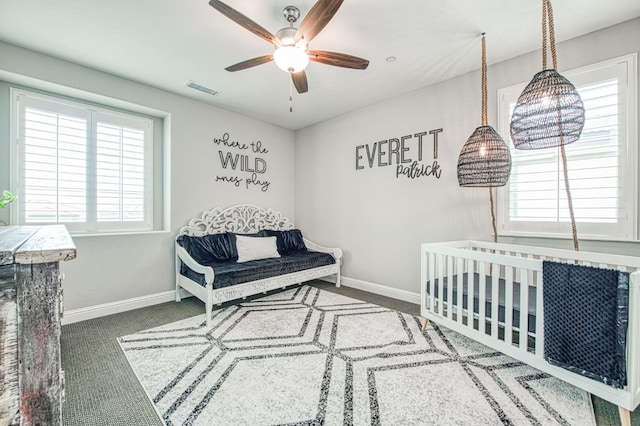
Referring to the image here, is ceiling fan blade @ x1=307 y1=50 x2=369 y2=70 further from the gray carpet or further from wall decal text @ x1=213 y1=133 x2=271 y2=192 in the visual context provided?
the gray carpet

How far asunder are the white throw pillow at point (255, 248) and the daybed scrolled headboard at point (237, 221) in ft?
1.17

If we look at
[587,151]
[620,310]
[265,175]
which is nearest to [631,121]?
[587,151]

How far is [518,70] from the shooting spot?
2.68 meters

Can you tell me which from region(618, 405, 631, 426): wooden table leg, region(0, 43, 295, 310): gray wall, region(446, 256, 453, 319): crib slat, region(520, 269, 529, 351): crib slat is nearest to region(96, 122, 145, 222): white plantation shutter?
region(0, 43, 295, 310): gray wall

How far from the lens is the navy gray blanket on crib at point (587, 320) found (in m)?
1.40

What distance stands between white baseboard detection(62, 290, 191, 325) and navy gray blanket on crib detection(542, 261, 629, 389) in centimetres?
362

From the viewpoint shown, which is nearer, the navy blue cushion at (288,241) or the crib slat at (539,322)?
the crib slat at (539,322)

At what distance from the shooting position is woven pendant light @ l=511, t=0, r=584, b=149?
1.65m

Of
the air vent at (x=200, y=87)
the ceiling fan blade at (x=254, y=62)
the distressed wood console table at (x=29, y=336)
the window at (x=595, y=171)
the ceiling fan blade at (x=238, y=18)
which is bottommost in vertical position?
the distressed wood console table at (x=29, y=336)

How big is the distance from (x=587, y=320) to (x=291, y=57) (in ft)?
7.73

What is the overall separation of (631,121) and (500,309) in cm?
176

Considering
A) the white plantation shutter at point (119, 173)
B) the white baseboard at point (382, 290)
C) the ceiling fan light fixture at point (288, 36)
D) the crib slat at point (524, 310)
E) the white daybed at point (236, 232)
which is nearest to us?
the crib slat at point (524, 310)

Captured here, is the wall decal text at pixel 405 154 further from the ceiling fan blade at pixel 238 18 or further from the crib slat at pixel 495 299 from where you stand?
the ceiling fan blade at pixel 238 18

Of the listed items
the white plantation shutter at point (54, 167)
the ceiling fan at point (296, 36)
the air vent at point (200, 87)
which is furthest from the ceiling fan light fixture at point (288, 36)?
the white plantation shutter at point (54, 167)
